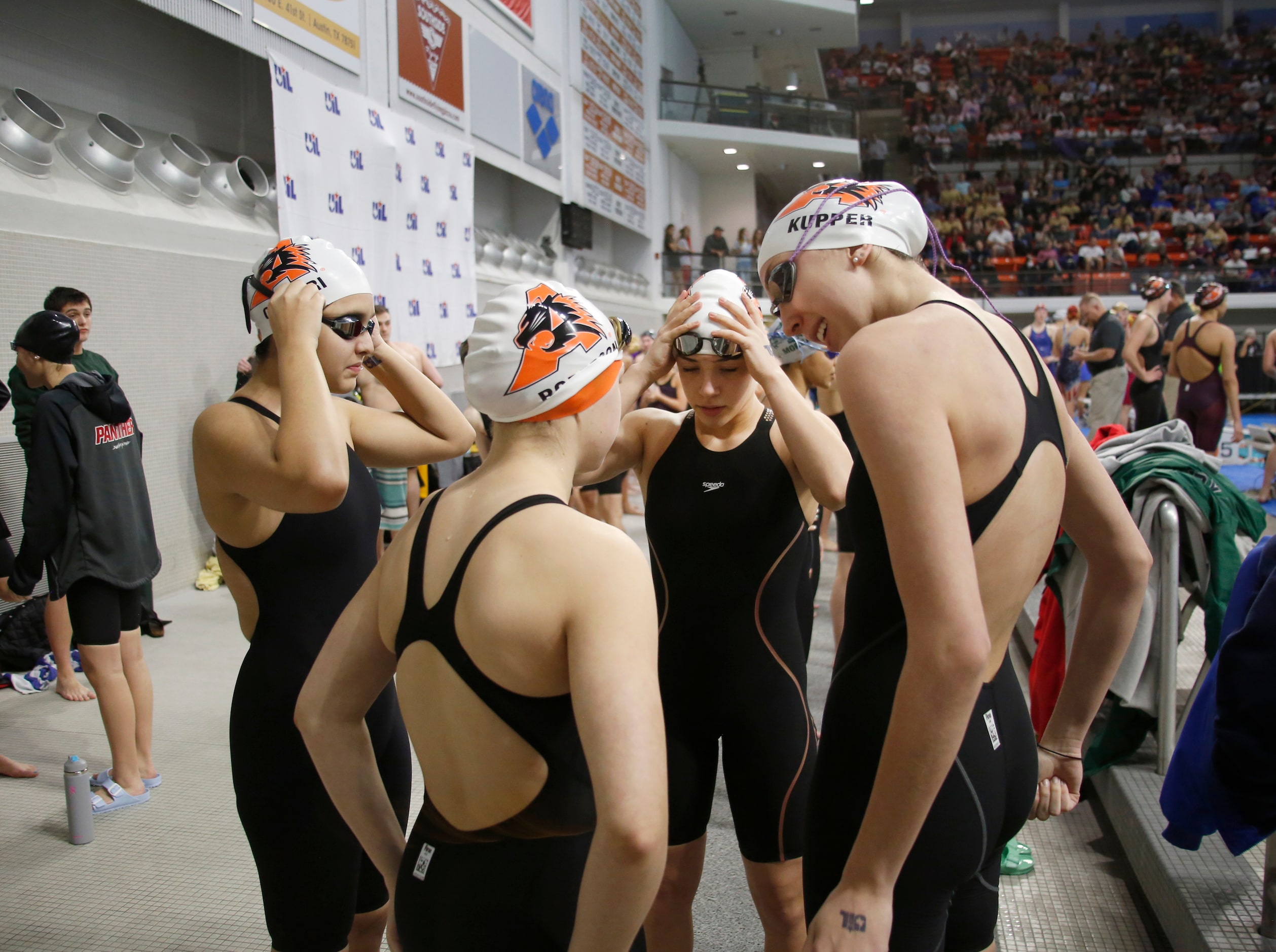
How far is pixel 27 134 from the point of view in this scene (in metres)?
5.73

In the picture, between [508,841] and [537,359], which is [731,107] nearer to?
[537,359]

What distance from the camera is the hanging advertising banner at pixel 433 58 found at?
9.62 m

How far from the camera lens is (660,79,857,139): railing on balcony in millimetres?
20047

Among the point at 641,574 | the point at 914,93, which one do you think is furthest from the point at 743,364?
the point at 914,93

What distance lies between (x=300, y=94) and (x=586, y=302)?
7.54m

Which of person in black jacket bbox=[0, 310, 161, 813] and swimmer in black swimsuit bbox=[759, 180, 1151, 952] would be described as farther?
person in black jacket bbox=[0, 310, 161, 813]

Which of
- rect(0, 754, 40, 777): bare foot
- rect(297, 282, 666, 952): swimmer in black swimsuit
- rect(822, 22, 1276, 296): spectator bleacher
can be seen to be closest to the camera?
rect(297, 282, 666, 952): swimmer in black swimsuit

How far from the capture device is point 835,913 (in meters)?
1.24

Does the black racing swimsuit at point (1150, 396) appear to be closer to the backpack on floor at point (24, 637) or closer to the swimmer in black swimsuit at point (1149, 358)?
the swimmer in black swimsuit at point (1149, 358)

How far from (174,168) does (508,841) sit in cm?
726

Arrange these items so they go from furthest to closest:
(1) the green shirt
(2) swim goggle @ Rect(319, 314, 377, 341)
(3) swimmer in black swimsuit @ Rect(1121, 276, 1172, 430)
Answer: (3) swimmer in black swimsuit @ Rect(1121, 276, 1172, 430) < (1) the green shirt < (2) swim goggle @ Rect(319, 314, 377, 341)

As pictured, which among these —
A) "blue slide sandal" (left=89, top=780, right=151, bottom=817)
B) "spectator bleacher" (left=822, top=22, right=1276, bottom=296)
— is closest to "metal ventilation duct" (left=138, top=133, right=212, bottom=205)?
"blue slide sandal" (left=89, top=780, right=151, bottom=817)

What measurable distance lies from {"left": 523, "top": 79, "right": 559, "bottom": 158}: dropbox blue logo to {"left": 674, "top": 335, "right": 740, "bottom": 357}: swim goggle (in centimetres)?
1169

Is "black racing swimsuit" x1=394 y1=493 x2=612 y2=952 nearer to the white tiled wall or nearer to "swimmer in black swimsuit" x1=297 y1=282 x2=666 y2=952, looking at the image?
"swimmer in black swimsuit" x1=297 y1=282 x2=666 y2=952
